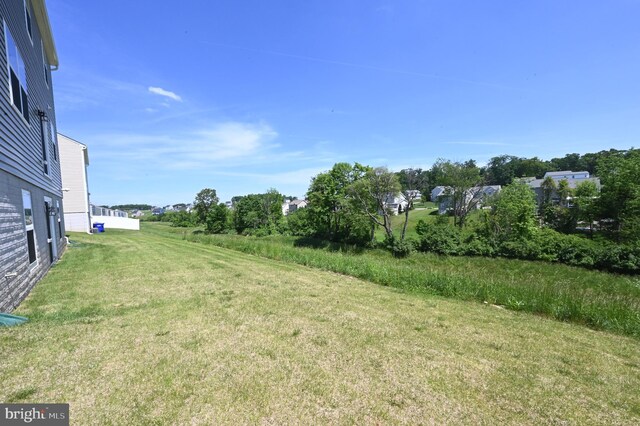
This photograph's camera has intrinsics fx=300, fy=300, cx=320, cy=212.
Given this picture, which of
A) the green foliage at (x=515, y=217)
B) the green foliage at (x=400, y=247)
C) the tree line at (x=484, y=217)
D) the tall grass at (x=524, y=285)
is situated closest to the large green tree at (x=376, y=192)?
the tree line at (x=484, y=217)

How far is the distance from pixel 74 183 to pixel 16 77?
18.5 metres

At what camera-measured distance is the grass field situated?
2.71 m

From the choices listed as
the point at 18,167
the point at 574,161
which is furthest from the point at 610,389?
the point at 574,161

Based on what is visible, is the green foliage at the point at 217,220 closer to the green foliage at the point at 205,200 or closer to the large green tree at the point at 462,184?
the green foliage at the point at 205,200

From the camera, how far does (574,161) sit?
89500mm

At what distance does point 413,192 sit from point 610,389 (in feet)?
83.6

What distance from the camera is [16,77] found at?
651 cm

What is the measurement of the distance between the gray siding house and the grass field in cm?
102

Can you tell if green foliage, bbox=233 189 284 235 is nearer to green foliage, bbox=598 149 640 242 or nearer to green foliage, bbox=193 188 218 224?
green foliage, bbox=193 188 218 224

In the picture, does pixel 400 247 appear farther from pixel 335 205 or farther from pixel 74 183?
pixel 74 183

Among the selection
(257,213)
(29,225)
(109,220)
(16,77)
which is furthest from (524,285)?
(109,220)

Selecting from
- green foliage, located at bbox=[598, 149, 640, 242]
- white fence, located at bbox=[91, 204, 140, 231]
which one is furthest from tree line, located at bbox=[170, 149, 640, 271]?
white fence, located at bbox=[91, 204, 140, 231]

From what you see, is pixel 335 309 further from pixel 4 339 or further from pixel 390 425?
pixel 4 339

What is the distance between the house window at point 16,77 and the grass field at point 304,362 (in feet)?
14.1
